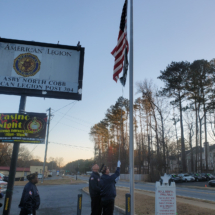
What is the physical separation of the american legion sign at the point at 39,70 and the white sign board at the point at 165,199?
4.79m

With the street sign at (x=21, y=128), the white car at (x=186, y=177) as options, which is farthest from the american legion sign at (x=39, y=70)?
the white car at (x=186, y=177)

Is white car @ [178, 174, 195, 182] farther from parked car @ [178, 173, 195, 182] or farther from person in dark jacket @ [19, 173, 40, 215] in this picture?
person in dark jacket @ [19, 173, 40, 215]

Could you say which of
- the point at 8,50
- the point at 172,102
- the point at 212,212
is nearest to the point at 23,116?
the point at 8,50

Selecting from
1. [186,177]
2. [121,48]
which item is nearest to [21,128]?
[121,48]

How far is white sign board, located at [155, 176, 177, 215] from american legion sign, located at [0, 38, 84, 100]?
4.79 metres

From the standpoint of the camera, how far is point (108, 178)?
6.44m

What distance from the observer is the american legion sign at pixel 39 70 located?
8852 millimetres

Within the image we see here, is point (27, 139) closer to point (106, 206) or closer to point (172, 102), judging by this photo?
point (106, 206)

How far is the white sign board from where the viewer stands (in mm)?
6180

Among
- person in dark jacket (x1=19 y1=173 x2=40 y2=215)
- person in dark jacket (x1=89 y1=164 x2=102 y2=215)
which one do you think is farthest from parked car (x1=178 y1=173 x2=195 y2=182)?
person in dark jacket (x1=19 y1=173 x2=40 y2=215)

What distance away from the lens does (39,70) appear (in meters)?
9.09

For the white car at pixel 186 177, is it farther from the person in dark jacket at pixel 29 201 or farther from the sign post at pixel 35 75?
the person in dark jacket at pixel 29 201

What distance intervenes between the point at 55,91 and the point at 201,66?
3838 centimetres

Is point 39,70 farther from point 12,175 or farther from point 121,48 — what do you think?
point 12,175
